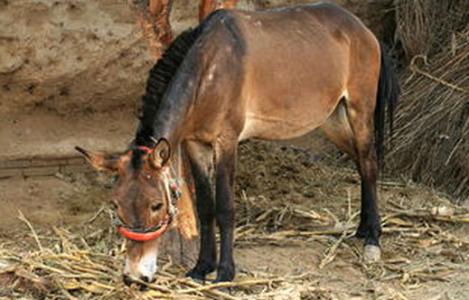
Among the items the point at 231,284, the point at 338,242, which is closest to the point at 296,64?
the point at 338,242

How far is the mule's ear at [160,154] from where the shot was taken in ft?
17.1

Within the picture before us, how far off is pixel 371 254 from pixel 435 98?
248 cm

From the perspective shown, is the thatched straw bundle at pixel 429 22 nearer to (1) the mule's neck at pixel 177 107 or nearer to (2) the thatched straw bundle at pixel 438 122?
(2) the thatched straw bundle at pixel 438 122

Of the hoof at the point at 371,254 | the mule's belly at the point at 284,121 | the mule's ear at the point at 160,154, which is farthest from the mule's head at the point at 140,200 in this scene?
the hoof at the point at 371,254

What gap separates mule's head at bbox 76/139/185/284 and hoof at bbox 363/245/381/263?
1.88 meters

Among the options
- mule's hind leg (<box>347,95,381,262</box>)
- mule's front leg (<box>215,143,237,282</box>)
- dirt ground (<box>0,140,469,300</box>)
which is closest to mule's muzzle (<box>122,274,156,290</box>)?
dirt ground (<box>0,140,469,300</box>)

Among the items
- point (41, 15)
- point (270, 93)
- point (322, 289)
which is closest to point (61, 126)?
point (41, 15)

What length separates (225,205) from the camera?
19.3 ft

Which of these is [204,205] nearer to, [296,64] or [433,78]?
[296,64]

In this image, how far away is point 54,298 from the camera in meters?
5.64

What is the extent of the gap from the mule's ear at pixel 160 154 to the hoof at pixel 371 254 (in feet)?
6.55

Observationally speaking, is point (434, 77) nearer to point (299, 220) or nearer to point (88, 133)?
point (299, 220)

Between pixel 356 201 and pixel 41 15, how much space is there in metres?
2.86

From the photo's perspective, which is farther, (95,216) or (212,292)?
(95,216)
